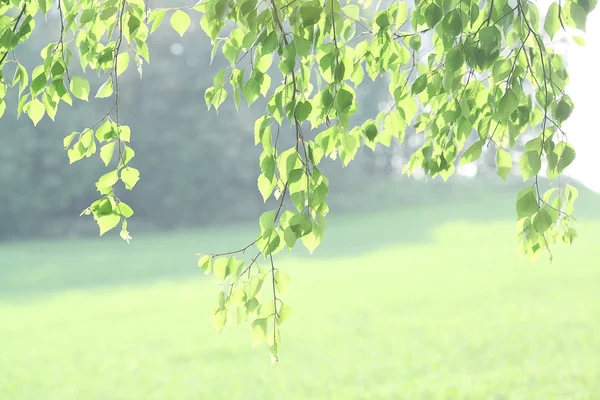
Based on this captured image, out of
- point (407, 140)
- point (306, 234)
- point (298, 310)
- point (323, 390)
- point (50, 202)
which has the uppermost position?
point (407, 140)

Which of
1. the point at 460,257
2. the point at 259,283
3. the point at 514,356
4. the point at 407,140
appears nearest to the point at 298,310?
the point at 514,356

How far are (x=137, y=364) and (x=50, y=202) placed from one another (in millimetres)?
18611

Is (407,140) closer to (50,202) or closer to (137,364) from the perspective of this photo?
(50,202)

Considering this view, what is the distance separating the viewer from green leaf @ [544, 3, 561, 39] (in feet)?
6.85

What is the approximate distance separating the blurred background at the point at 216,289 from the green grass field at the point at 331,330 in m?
0.04

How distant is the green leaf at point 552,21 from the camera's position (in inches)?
82.2

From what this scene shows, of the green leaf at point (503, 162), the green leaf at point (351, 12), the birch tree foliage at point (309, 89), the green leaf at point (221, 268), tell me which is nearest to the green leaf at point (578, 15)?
the birch tree foliage at point (309, 89)

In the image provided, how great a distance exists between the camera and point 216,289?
308 cm

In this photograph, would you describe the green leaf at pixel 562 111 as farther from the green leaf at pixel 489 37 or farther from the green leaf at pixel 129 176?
the green leaf at pixel 129 176

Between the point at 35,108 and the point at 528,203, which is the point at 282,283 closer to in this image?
the point at 528,203

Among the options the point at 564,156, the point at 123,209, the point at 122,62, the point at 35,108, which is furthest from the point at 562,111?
the point at 35,108

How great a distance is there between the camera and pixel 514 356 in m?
8.05

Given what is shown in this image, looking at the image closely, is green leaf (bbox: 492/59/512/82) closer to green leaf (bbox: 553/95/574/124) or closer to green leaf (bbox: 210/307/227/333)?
green leaf (bbox: 553/95/574/124)

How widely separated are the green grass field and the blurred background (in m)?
0.04
